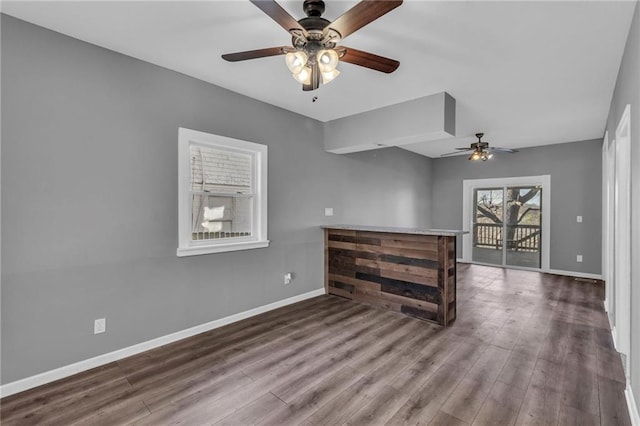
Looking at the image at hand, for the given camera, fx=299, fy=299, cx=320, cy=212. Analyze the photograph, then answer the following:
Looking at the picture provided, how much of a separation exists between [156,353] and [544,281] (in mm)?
6199

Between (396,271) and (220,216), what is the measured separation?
7.55 ft

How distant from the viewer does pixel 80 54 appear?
8.13 feet

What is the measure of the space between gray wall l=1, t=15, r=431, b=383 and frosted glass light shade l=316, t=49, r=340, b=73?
181 cm

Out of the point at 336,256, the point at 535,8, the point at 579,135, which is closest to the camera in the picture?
the point at 535,8

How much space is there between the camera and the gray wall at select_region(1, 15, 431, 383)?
7.25 feet

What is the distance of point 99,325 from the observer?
257 cm

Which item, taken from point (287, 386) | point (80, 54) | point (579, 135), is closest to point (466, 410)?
point (287, 386)

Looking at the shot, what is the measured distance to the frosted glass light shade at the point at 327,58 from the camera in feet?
6.31

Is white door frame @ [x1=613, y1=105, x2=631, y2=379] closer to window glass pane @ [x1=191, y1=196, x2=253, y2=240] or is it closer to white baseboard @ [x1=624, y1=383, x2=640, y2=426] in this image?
white baseboard @ [x1=624, y1=383, x2=640, y2=426]

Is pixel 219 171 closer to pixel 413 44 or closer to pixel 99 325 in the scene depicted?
pixel 99 325

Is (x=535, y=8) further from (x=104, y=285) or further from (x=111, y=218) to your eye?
(x=104, y=285)

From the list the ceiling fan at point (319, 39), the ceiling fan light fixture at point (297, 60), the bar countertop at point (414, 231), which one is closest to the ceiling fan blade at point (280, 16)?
the ceiling fan at point (319, 39)

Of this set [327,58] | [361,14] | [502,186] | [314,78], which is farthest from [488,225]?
[361,14]

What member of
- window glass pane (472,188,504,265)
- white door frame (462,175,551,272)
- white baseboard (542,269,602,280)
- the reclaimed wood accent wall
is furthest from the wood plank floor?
window glass pane (472,188,504,265)
